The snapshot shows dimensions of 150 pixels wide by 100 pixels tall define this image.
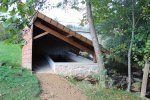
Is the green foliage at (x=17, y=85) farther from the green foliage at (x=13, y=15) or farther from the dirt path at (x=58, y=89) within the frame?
the green foliage at (x=13, y=15)

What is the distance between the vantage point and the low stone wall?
35.9 feet

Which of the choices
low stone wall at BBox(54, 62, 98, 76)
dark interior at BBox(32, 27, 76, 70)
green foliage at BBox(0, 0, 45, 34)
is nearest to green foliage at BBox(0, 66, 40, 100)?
low stone wall at BBox(54, 62, 98, 76)

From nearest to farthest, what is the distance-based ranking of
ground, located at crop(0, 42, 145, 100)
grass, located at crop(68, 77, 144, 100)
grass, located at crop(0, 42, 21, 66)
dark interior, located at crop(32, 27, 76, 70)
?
1. ground, located at crop(0, 42, 145, 100)
2. grass, located at crop(68, 77, 144, 100)
3. grass, located at crop(0, 42, 21, 66)
4. dark interior, located at crop(32, 27, 76, 70)

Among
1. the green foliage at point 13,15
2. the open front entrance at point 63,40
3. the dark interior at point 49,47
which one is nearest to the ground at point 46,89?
the open front entrance at point 63,40

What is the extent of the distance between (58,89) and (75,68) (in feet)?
9.18

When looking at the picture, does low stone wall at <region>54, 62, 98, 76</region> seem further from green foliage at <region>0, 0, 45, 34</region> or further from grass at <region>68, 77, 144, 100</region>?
green foliage at <region>0, 0, 45, 34</region>

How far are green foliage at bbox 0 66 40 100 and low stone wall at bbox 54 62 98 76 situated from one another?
1.49 m

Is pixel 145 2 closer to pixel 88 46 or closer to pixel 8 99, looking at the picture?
pixel 88 46

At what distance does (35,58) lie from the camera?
15039 millimetres

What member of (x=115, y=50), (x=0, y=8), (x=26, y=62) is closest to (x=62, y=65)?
(x=26, y=62)

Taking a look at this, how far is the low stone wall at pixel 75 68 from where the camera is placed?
1094 centimetres

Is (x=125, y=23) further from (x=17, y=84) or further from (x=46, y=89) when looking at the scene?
(x=17, y=84)

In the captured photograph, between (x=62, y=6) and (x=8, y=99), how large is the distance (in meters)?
4.31

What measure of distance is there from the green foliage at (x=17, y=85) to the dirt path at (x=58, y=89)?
1.01ft
